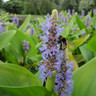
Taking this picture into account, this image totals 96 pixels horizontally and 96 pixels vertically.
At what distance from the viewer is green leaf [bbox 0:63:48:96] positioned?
2.27 feet

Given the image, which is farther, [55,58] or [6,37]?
[6,37]

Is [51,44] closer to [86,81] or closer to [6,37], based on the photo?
[86,81]

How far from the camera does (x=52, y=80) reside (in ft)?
2.51

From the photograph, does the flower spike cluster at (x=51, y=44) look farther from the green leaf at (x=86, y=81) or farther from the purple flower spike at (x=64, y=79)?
the green leaf at (x=86, y=81)

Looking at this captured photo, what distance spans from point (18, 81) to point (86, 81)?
1.28ft

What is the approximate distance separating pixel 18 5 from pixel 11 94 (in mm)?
39770

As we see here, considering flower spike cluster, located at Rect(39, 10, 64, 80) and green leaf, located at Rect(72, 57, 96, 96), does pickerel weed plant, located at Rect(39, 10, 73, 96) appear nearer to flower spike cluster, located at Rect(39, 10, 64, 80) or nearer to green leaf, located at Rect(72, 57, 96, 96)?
flower spike cluster, located at Rect(39, 10, 64, 80)

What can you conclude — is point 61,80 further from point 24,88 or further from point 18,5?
point 18,5

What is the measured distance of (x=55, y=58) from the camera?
2.30 ft

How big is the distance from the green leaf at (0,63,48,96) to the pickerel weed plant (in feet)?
0.28

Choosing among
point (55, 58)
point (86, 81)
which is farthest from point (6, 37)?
point (86, 81)

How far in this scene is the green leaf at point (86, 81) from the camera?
2.73ft

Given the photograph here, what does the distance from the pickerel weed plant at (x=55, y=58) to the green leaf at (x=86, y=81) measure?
5.9 inches

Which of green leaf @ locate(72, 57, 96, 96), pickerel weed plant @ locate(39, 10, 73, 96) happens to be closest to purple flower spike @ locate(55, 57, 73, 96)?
pickerel weed plant @ locate(39, 10, 73, 96)
